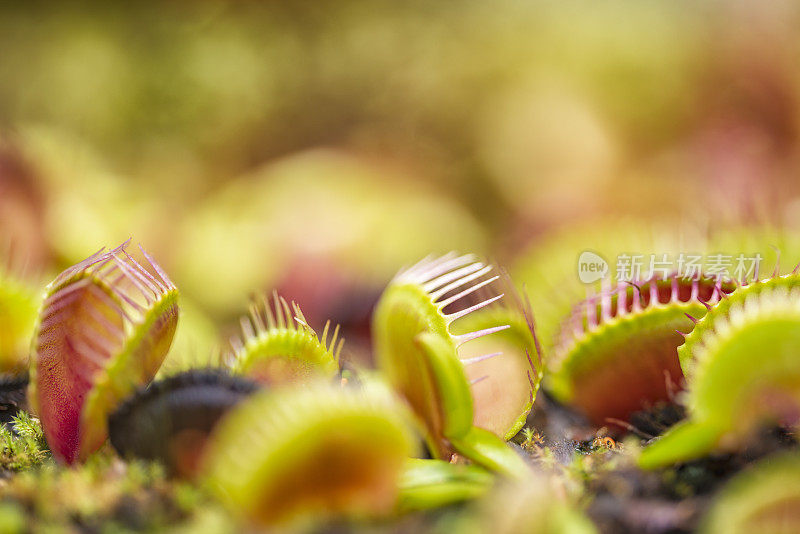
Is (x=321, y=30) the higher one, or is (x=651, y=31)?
(x=321, y=30)

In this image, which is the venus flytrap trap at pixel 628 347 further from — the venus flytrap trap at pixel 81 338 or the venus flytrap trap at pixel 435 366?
the venus flytrap trap at pixel 81 338

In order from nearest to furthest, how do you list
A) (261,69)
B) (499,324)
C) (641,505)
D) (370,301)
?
(641,505), (499,324), (370,301), (261,69)

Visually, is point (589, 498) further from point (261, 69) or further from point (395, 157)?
point (261, 69)

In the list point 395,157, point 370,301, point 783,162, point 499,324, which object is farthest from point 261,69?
point 499,324

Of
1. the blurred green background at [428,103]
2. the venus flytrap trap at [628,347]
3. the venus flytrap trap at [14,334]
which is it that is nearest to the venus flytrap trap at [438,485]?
the venus flytrap trap at [628,347]

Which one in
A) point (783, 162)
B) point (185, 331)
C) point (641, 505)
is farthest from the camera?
point (783, 162)

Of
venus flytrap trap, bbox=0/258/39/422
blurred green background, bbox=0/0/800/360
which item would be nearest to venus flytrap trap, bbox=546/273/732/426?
venus flytrap trap, bbox=0/258/39/422
